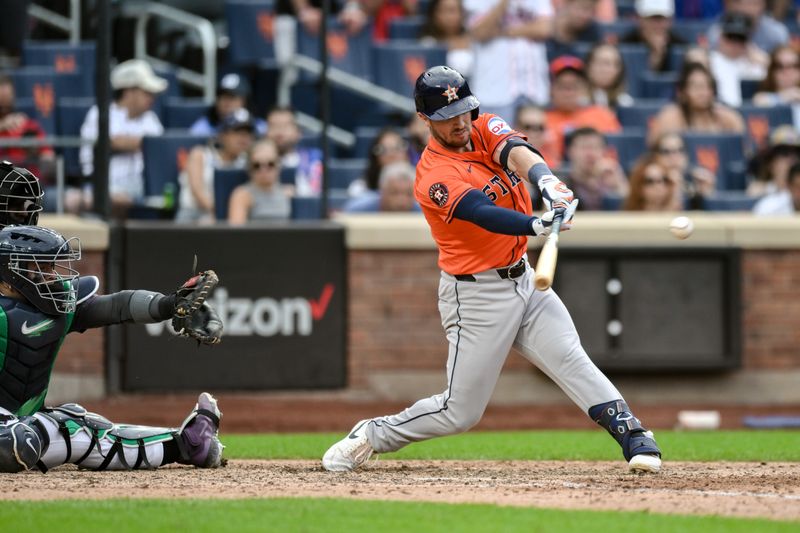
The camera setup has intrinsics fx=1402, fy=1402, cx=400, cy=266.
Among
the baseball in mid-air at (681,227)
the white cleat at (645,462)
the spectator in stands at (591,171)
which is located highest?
the spectator in stands at (591,171)

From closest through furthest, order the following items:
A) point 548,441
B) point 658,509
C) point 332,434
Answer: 1. point 658,509
2. point 548,441
3. point 332,434

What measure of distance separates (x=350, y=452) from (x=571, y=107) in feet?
20.2

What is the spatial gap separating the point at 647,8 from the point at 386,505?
29.9ft

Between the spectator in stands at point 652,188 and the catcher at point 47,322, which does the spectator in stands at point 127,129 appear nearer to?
the spectator in stands at point 652,188

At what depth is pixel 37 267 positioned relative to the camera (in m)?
6.22

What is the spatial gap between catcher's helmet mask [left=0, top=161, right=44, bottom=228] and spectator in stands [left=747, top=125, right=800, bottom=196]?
6.93m

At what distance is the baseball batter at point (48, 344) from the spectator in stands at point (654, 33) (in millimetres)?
8143

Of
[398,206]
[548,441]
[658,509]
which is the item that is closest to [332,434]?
[548,441]

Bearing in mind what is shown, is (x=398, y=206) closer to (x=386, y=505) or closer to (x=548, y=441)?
(x=548, y=441)

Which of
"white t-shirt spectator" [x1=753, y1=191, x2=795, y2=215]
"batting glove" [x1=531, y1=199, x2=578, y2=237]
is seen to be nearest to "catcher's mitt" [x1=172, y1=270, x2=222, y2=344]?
"batting glove" [x1=531, y1=199, x2=578, y2=237]

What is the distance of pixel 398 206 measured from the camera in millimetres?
11219

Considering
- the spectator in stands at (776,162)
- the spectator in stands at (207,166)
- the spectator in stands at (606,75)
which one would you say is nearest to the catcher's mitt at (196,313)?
the spectator in stands at (207,166)

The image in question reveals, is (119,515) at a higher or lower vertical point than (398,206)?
lower

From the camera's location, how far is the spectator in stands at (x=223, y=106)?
11789mm
